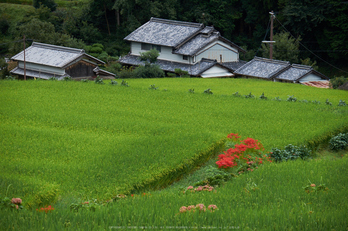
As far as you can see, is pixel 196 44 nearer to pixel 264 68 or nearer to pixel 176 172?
pixel 264 68

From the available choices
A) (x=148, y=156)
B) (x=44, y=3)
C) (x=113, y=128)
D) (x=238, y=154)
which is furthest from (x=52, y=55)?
(x=238, y=154)

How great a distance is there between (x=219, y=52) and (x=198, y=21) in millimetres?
11223

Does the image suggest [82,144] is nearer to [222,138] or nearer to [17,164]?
[17,164]

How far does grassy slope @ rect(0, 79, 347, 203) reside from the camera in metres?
8.12

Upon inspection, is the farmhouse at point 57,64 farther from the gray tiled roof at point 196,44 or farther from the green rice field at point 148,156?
the green rice field at point 148,156

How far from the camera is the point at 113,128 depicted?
40.4ft

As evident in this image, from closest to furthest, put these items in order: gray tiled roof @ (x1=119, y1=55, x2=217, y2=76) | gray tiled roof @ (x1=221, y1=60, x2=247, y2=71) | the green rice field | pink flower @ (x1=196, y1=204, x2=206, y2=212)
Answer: the green rice field → pink flower @ (x1=196, y1=204, x2=206, y2=212) → gray tiled roof @ (x1=119, y1=55, x2=217, y2=76) → gray tiled roof @ (x1=221, y1=60, x2=247, y2=71)

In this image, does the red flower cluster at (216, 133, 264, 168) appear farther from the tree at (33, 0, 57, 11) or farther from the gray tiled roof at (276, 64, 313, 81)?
the tree at (33, 0, 57, 11)

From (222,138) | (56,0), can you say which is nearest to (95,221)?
(222,138)

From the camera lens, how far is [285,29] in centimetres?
4291

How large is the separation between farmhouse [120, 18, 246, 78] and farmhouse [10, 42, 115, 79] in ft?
21.8

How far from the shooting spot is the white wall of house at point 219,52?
115ft

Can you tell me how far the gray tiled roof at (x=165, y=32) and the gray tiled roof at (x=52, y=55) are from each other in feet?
25.3

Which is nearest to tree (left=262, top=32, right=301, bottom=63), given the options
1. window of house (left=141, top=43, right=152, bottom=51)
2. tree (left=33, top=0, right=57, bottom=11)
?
window of house (left=141, top=43, right=152, bottom=51)
